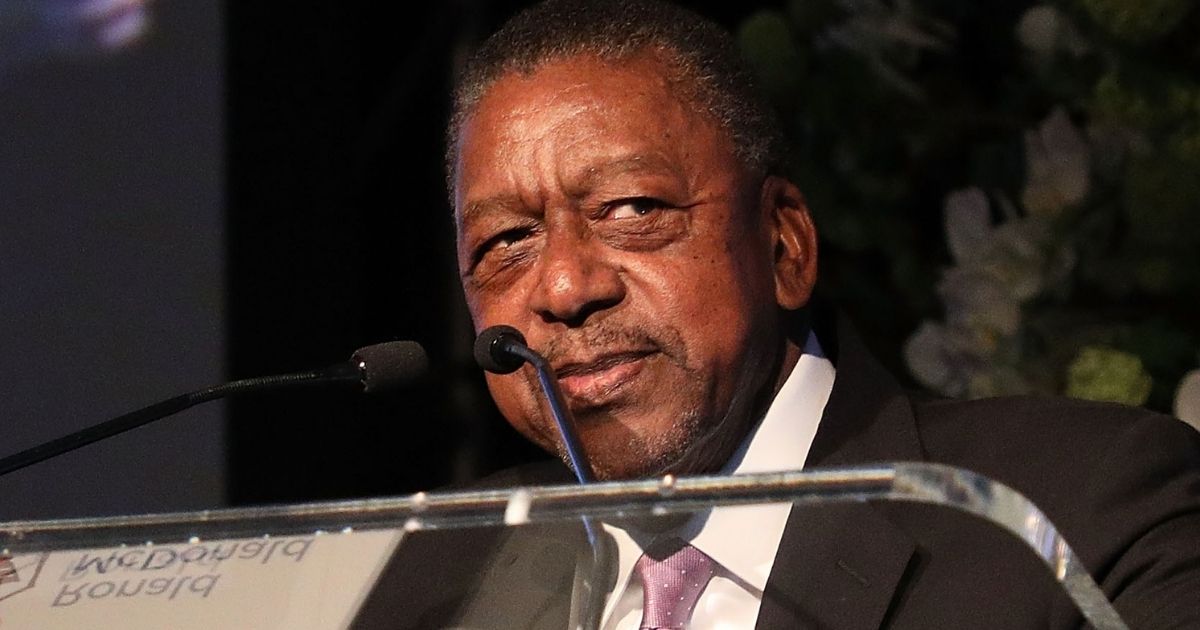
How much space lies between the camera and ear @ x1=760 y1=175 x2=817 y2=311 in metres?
1.89

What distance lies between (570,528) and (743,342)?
0.62 m

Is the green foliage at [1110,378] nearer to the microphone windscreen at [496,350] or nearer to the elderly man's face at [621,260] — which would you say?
the elderly man's face at [621,260]

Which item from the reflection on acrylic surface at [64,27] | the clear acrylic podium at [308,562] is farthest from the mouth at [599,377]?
the reflection on acrylic surface at [64,27]

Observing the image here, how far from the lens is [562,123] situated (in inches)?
68.8

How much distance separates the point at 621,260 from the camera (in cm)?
172

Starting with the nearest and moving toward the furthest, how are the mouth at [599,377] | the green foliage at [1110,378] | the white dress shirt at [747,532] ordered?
the white dress shirt at [747,532] < the mouth at [599,377] < the green foliage at [1110,378]

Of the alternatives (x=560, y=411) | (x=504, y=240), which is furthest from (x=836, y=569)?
(x=504, y=240)

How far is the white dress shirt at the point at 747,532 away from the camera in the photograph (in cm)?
129

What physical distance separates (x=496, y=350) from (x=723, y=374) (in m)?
0.31

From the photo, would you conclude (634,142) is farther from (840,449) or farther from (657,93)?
(840,449)

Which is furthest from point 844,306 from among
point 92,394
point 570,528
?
point 570,528

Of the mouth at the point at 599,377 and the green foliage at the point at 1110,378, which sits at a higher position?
the mouth at the point at 599,377

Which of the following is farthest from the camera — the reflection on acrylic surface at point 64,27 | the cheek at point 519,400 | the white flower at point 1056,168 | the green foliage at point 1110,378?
the reflection on acrylic surface at point 64,27

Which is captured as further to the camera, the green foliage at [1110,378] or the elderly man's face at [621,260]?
the green foliage at [1110,378]
